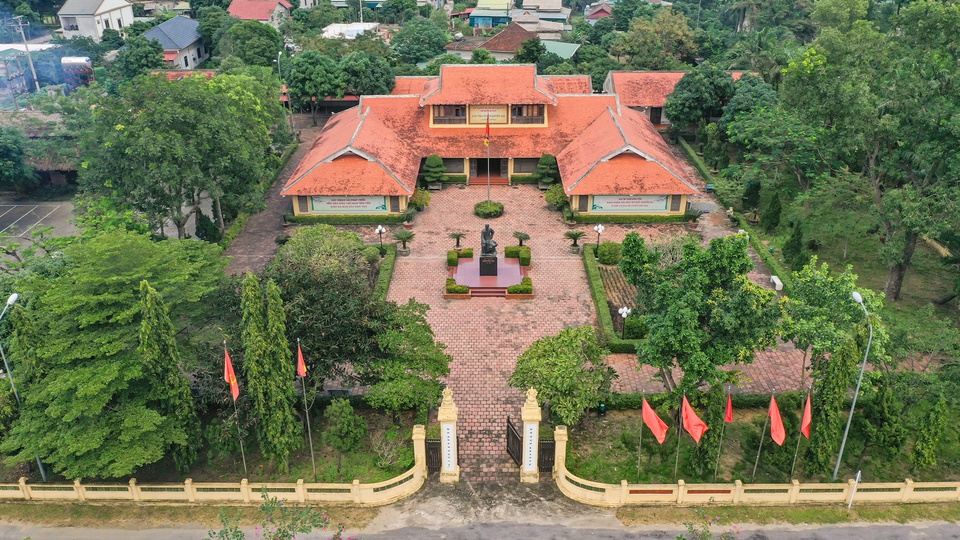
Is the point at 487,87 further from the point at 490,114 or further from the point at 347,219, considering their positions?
the point at 347,219

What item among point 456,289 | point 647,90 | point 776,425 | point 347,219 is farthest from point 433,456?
point 647,90

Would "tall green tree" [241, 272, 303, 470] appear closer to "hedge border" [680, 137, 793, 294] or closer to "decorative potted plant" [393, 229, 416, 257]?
"decorative potted plant" [393, 229, 416, 257]

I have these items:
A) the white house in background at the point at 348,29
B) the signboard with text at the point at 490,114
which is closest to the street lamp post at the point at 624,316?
the signboard with text at the point at 490,114

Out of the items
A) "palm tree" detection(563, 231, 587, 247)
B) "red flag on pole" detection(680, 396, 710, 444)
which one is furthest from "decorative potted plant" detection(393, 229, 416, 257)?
"red flag on pole" detection(680, 396, 710, 444)

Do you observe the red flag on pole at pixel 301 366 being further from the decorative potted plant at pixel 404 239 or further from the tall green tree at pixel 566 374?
the decorative potted plant at pixel 404 239

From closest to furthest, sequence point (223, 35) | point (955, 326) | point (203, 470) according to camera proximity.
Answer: point (203, 470)
point (955, 326)
point (223, 35)

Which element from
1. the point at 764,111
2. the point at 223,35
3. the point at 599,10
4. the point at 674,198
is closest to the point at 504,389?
Answer: the point at 674,198

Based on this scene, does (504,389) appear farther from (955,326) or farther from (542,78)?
(542,78)

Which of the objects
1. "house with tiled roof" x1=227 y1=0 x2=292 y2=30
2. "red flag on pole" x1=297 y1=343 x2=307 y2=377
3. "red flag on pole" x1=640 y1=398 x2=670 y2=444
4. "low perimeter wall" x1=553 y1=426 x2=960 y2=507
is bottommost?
"low perimeter wall" x1=553 y1=426 x2=960 y2=507
